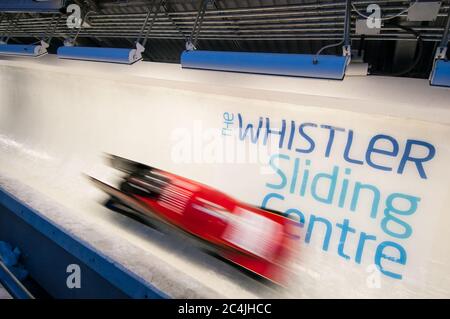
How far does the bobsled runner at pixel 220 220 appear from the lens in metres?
2.06

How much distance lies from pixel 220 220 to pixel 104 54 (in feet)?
6.98

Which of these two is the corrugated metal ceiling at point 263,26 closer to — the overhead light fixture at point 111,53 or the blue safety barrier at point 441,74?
the overhead light fixture at point 111,53

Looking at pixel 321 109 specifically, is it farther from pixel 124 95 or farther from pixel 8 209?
pixel 8 209

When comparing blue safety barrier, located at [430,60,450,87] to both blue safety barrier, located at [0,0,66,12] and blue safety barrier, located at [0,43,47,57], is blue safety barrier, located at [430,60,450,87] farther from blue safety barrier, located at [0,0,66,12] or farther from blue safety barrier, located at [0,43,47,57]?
blue safety barrier, located at [0,43,47,57]

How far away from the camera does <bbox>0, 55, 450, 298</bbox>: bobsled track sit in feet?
6.68

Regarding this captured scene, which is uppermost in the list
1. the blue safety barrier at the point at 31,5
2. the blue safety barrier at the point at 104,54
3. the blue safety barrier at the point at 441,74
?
the blue safety barrier at the point at 31,5

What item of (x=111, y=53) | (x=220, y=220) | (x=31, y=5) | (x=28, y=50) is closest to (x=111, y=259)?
(x=220, y=220)

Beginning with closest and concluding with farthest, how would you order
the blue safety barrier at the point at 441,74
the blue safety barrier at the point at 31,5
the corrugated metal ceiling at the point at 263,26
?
1. the blue safety barrier at the point at 441,74
2. the corrugated metal ceiling at the point at 263,26
3. the blue safety barrier at the point at 31,5

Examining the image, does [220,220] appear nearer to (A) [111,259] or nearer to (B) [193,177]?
(A) [111,259]

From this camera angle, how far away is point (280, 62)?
195 cm

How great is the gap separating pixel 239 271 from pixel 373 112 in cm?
166

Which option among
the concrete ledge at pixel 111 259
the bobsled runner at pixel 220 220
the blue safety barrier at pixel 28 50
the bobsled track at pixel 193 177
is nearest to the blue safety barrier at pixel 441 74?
the bobsled track at pixel 193 177

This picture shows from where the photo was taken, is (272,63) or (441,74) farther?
(272,63)

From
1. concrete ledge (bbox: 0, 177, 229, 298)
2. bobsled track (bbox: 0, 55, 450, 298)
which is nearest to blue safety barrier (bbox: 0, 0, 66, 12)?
bobsled track (bbox: 0, 55, 450, 298)
